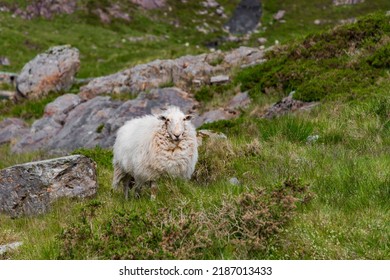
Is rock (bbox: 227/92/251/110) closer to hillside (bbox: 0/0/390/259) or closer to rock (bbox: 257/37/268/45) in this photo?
hillside (bbox: 0/0/390/259)

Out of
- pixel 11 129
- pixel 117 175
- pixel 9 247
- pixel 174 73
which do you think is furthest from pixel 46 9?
pixel 9 247

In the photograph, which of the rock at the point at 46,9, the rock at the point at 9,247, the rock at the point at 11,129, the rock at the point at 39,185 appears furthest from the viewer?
the rock at the point at 46,9

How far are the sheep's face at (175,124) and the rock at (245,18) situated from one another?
174 feet

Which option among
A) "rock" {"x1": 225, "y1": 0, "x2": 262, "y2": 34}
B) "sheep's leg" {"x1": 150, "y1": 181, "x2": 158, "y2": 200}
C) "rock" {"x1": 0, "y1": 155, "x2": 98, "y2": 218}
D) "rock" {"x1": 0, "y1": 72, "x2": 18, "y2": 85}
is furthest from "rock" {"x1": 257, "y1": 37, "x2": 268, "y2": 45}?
"sheep's leg" {"x1": 150, "y1": 181, "x2": 158, "y2": 200}

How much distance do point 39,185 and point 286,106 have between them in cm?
871

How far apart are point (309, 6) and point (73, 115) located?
54.7m

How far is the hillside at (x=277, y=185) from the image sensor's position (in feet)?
18.5

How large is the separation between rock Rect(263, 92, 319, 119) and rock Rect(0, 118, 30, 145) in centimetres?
1291

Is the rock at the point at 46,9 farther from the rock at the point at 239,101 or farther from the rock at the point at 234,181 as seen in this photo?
the rock at the point at 234,181

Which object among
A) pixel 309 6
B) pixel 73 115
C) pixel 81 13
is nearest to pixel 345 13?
pixel 309 6

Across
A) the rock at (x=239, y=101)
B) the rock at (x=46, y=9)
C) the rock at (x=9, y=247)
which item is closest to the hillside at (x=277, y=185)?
the rock at (x=9, y=247)

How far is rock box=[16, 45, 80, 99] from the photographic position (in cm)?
2811

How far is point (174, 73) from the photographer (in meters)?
25.0

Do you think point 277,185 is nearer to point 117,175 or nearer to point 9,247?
point 9,247
